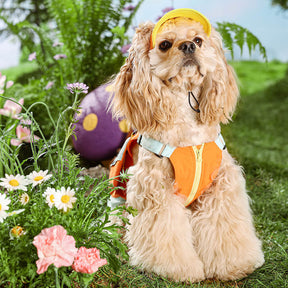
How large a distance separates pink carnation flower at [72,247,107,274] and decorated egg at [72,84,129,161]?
1.62 m

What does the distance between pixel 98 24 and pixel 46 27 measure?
0.84 m

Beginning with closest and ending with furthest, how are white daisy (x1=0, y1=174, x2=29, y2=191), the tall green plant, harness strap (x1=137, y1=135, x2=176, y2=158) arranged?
white daisy (x1=0, y1=174, x2=29, y2=191) < harness strap (x1=137, y1=135, x2=176, y2=158) < the tall green plant

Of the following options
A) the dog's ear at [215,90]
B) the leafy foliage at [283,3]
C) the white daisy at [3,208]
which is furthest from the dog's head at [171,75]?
the leafy foliage at [283,3]

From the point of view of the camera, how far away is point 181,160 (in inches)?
81.2

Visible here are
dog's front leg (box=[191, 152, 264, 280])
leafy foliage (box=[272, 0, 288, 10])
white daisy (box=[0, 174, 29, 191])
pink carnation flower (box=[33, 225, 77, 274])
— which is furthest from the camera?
leafy foliage (box=[272, 0, 288, 10])

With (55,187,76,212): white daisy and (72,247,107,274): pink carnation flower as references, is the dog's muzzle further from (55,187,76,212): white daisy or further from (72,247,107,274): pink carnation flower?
(72,247,107,274): pink carnation flower

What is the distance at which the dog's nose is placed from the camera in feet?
6.05

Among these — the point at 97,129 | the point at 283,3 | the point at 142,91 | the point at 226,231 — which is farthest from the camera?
the point at 283,3

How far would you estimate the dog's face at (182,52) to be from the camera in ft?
6.11

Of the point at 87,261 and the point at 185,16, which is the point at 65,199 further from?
the point at 185,16

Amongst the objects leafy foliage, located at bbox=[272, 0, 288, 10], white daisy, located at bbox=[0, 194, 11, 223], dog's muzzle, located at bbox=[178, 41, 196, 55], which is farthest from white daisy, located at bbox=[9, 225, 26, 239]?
leafy foliage, located at bbox=[272, 0, 288, 10]

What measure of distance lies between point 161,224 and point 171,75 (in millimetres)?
791

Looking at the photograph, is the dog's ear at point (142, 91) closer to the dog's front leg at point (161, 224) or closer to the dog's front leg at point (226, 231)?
the dog's front leg at point (161, 224)

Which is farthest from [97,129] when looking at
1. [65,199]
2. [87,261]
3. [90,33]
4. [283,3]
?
[283,3]
